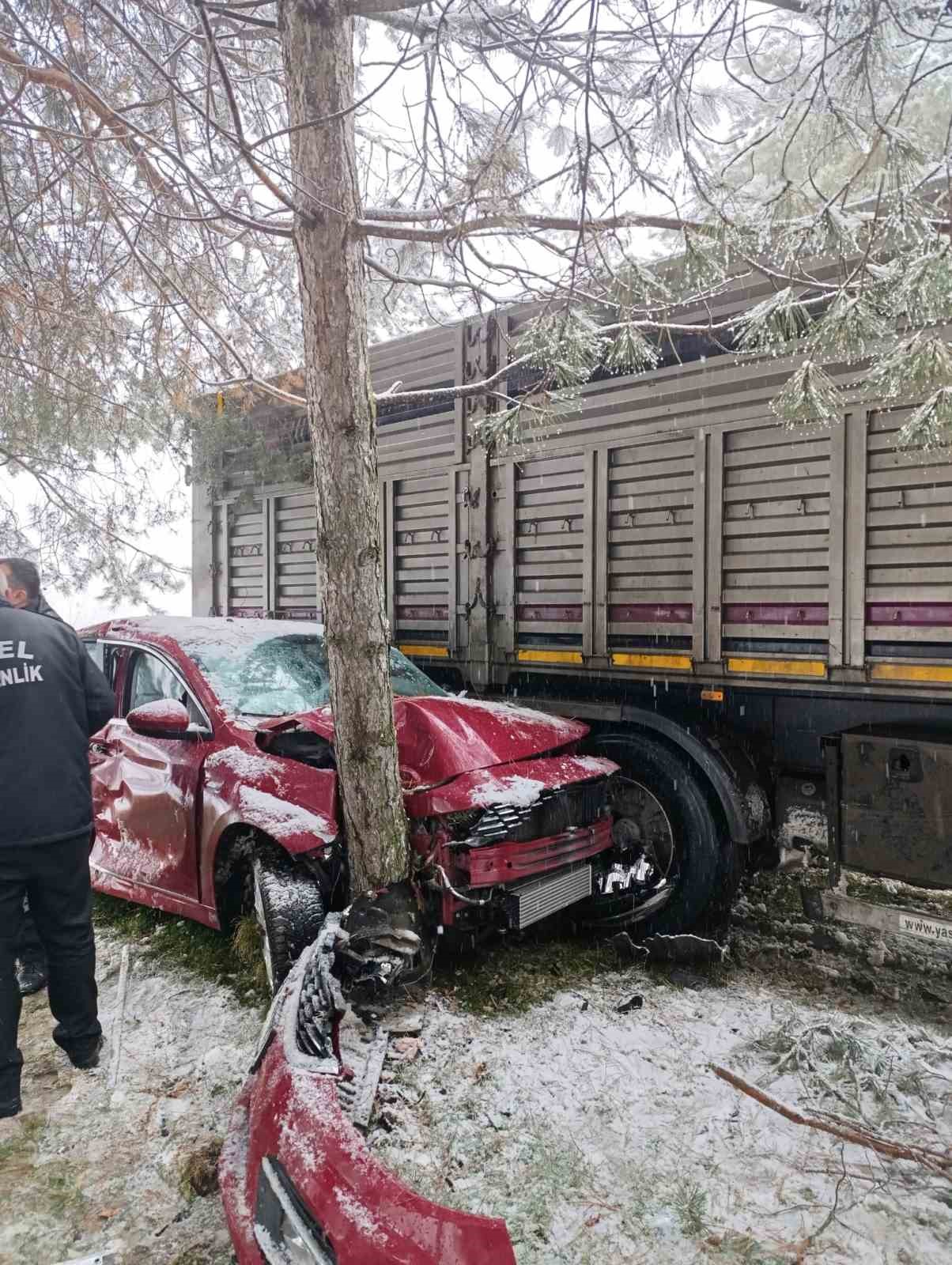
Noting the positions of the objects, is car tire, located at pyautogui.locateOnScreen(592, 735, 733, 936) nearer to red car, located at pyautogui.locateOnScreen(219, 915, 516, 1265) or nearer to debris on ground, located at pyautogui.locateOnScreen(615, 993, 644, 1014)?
debris on ground, located at pyautogui.locateOnScreen(615, 993, 644, 1014)

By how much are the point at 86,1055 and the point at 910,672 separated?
351cm

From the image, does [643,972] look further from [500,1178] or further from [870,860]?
[500,1178]

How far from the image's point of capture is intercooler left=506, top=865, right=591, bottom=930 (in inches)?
128

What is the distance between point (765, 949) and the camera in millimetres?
3895

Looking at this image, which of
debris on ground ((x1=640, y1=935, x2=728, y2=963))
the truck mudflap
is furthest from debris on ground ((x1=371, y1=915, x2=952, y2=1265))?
the truck mudflap

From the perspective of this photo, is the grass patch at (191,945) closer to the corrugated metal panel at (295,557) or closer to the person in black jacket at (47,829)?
the person in black jacket at (47,829)

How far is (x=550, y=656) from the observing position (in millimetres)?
4453

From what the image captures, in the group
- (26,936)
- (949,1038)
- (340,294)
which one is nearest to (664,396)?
(340,294)

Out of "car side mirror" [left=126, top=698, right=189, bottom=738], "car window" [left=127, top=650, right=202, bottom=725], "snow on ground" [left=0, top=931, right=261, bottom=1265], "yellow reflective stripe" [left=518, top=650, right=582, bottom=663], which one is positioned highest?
"yellow reflective stripe" [left=518, top=650, right=582, bottom=663]

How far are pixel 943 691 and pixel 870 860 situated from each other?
0.79 metres

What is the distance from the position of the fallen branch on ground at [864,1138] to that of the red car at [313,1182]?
1.42 meters

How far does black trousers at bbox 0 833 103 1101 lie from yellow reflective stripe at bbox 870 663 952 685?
3231 mm

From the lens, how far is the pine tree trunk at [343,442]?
121 inches

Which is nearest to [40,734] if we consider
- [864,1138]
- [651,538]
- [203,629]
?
[203,629]
